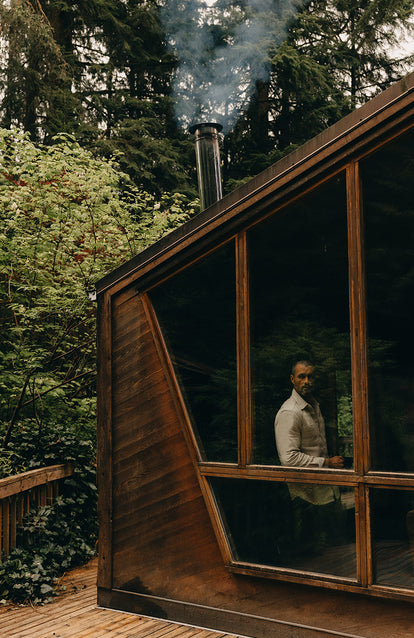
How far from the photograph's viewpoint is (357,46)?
16531 mm

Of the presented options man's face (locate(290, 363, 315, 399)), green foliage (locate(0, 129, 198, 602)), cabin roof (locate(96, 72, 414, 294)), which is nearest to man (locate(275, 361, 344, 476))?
man's face (locate(290, 363, 315, 399))

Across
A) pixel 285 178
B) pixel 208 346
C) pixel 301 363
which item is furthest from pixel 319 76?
pixel 301 363

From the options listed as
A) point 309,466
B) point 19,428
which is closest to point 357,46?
point 19,428

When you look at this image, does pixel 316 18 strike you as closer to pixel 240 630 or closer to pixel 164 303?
pixel 164 303

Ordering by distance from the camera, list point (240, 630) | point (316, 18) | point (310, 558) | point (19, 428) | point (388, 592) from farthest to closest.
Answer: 1. point (316, 18)
2. point (19, 428)
3. point (240, 630)
4. point (310, 558)
5. point (388, 592)

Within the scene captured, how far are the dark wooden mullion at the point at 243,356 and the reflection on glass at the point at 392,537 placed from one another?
95cm

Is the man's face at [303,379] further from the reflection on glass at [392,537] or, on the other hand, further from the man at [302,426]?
the reflection on glass at [392,537]

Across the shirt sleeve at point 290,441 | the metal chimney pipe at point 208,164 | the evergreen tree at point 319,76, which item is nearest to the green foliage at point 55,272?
the metal chimney pipe at point 208,164

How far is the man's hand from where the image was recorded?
4147 mm

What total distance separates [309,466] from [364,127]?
213 cm

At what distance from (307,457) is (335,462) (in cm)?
20

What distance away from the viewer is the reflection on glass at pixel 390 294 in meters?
4.00

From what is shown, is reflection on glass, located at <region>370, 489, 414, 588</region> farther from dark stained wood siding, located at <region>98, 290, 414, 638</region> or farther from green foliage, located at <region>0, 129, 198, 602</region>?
green foliage, located at <region>0, 129, 198, 602</region>

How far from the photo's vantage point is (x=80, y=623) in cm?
A: 491
